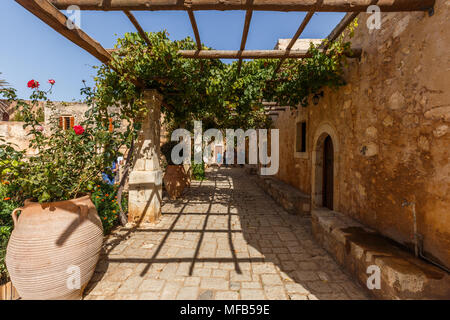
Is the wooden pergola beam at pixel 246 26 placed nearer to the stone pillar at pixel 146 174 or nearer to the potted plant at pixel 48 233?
the stone pillar at pixel 146 174

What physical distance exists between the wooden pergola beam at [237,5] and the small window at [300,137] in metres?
4.02

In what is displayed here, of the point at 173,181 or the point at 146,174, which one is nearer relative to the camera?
the point at 146,174

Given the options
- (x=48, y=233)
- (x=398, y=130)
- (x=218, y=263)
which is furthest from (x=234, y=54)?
(x=48, y=233)

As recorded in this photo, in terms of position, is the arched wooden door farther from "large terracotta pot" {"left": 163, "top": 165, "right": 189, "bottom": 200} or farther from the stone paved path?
"large terracotta pot" {"left": 163, "top": 165, "right": 189, "bottom": 200}

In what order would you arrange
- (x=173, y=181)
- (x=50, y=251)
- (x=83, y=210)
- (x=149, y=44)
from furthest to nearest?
(x=173, y=181) < (x=149, y=44) < (x=83, y=210) < (x=50, y=251)

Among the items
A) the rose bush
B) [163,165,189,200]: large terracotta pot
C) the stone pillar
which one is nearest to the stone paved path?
the stone pillar

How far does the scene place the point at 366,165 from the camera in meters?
3.08

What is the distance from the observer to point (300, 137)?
604 centimetres

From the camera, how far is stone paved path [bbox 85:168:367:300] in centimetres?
225

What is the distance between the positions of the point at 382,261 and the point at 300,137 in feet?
14.4

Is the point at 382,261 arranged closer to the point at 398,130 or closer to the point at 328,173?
the point at 398,130

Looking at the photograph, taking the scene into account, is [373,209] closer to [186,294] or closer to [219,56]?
[186,294]

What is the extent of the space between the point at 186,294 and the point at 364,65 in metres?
3.99

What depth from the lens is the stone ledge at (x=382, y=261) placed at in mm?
1755
